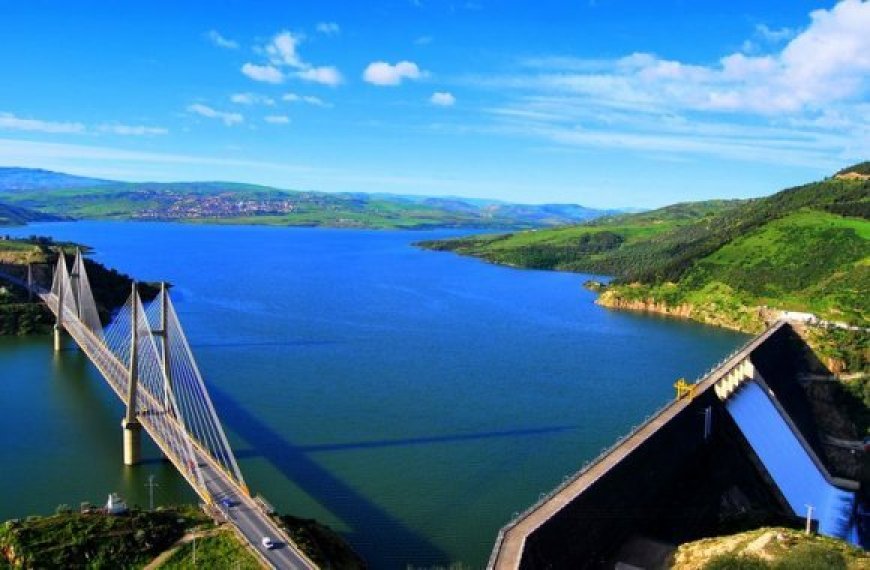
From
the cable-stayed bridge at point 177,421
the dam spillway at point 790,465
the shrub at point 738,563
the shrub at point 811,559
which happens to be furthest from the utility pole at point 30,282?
the shrub at point 811,559

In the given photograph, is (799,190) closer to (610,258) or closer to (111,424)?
(610,258)

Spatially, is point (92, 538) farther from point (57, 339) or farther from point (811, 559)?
point (57, 339)

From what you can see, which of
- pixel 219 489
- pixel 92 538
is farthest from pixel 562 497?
pixel 92 538

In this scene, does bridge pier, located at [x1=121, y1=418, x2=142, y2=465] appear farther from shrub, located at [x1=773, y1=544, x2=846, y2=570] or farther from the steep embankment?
shrub, located at [x1=773, y1=544, x2=846, y2=570]

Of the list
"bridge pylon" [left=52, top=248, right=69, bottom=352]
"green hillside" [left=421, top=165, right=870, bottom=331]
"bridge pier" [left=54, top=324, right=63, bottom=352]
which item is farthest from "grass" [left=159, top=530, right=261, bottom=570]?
"green hillside" [left=421, top=165, right=870, bottom=331]

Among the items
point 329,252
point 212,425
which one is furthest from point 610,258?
point 212,425

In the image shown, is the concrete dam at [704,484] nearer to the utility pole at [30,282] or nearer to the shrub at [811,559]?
the shrub at [811,559]
